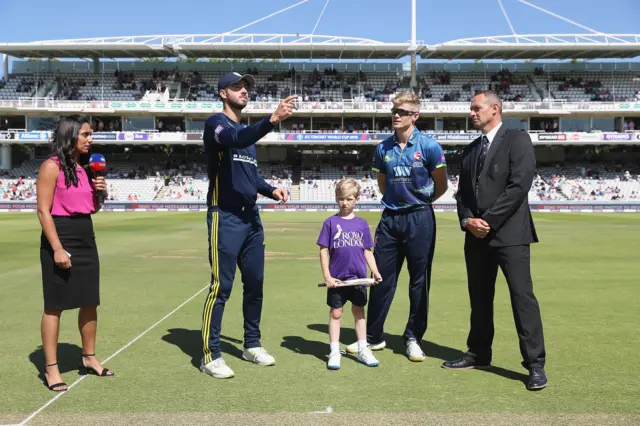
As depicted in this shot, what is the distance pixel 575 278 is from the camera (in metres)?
11.5

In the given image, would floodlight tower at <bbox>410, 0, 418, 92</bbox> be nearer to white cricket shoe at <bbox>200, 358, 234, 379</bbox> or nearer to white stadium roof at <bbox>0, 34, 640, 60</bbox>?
white stadium roof at <bbox>0, 34, 640, 60</bbox>

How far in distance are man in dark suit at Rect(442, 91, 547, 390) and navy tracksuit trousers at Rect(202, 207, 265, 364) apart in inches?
74.1

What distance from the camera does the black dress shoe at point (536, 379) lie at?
195 inches

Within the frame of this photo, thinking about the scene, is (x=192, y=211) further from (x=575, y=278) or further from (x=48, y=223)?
(x=48, y=223)

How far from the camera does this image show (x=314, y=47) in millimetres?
58094

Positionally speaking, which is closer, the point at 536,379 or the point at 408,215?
the point at 536,379

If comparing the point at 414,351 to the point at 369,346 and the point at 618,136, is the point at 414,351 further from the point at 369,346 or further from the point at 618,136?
the point at 618,136

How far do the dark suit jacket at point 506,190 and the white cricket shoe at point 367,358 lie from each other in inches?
58.7

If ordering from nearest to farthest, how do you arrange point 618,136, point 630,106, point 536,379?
point 536,379
point 618,136
point 630,106

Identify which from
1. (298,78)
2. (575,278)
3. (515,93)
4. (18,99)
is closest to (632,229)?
(575,278)

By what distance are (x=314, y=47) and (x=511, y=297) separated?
55.2 metres

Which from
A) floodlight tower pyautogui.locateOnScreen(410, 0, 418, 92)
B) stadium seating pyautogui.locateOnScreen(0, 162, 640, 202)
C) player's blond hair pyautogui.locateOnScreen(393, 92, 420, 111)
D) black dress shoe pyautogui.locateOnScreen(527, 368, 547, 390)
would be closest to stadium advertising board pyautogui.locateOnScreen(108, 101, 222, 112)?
stadium seating pyautogui.locateOnScreen(0, 162, 640, 202)

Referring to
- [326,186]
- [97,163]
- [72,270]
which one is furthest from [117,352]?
[326,186]

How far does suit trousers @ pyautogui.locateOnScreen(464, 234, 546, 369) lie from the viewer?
521cm
